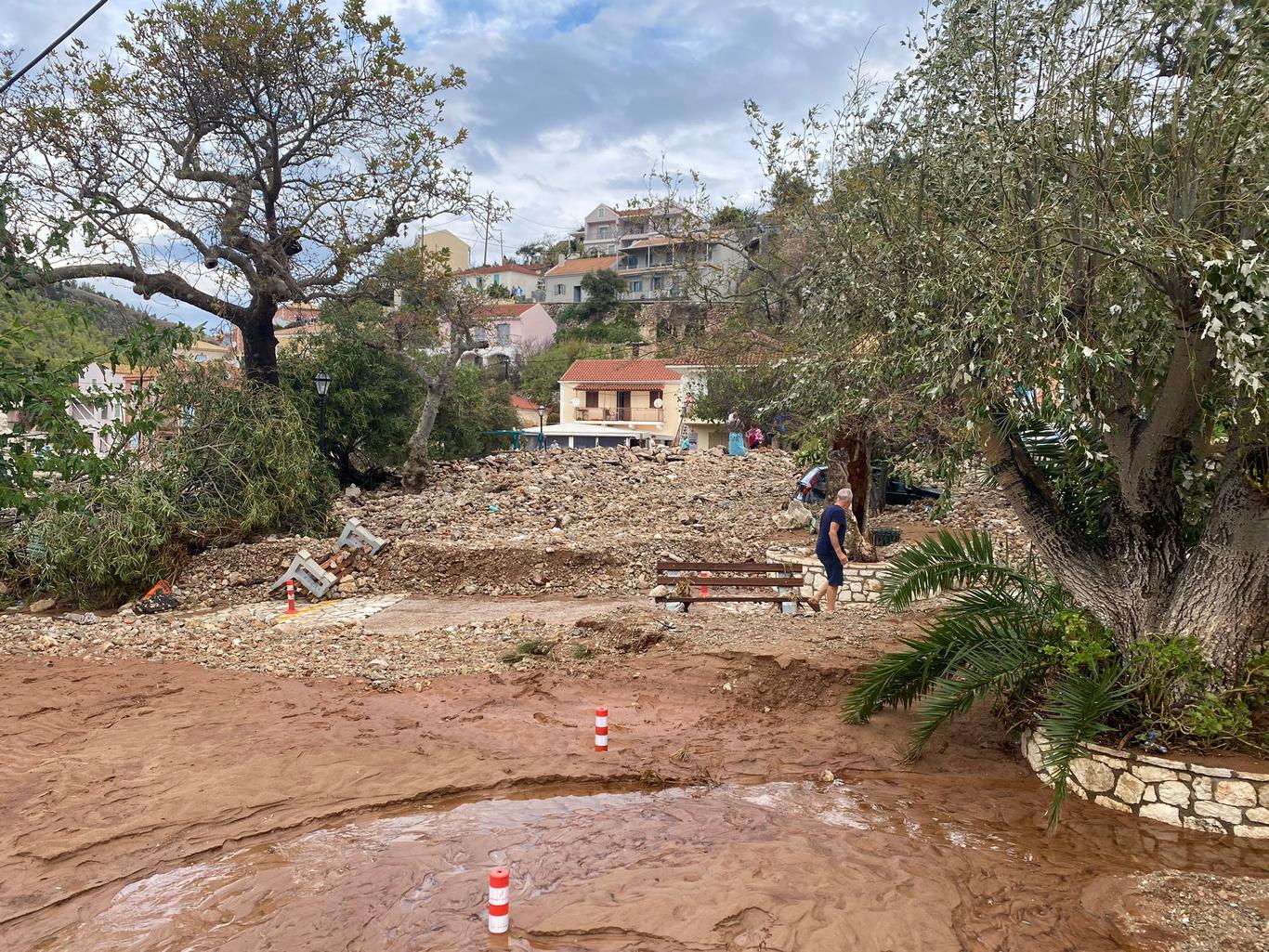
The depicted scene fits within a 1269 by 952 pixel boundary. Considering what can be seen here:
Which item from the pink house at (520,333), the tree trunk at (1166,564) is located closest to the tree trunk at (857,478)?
the tree trunk at (1166,564)

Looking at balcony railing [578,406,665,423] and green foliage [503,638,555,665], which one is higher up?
balcony railing [578,406,665,423]

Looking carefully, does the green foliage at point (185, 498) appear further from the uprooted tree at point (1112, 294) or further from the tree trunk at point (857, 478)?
the uprooted tree at point (1112, 294)

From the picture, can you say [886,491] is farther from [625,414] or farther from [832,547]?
[625,414]

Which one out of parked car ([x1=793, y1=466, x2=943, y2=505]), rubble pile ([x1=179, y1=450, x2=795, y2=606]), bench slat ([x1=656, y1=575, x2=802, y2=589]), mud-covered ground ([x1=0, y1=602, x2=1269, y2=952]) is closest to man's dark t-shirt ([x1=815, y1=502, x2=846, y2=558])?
bench slat ([x1=656, y1=575, x2=802, y2=589])

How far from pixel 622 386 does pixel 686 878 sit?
45122 millimetres

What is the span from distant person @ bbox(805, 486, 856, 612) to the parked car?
6.64m

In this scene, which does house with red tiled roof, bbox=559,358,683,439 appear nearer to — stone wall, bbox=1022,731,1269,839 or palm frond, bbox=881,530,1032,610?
palm frond, bbox=881,530,1032,610

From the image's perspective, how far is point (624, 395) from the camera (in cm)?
5088

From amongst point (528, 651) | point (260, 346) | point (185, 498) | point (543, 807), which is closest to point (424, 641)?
point (528, 651)

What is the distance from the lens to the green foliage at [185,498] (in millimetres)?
14875

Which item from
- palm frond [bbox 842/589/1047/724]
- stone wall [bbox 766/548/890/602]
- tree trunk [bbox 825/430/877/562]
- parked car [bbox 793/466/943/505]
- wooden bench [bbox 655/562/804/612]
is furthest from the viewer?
parked car [bbox 793/466/943/505]

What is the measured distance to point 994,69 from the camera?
24.0ft

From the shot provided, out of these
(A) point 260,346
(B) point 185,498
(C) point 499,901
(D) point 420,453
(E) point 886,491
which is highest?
(A) point 260,346

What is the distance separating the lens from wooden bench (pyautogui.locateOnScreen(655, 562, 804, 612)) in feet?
41.5
